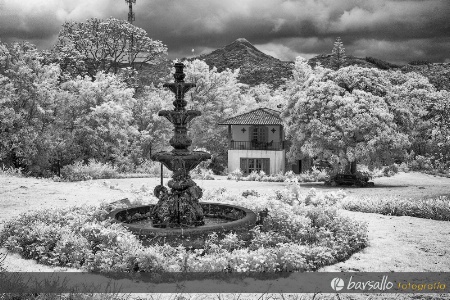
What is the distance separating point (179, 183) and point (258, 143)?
28.5m

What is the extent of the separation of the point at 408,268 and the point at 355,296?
2033 mm

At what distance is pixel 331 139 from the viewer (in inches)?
891

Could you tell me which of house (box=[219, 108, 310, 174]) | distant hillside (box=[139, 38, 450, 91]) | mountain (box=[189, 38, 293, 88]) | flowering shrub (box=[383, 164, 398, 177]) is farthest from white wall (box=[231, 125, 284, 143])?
mountain (box=[189, 38, 293, 88])

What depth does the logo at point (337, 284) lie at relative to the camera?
21.8 feet

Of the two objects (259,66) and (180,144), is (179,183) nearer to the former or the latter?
(180,144)

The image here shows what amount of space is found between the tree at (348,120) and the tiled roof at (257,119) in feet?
36.8

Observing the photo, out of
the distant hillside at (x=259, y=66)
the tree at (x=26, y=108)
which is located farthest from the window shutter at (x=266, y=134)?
the tree at (x=26, y=108)

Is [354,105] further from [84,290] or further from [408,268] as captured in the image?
[84,290]

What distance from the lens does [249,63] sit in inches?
3440

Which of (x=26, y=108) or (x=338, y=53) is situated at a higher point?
(x=338, y=53)

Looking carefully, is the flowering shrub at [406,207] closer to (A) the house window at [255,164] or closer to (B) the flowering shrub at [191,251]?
(B) the flowering shrub at [191,251]

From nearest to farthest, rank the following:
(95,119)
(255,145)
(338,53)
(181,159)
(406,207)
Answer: (181,159)
(406,207)
(95,119)
(255,145)
(338,53)

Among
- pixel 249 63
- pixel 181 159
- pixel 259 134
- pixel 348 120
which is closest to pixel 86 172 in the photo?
pixel 348 120

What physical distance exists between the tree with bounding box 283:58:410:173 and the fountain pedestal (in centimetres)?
1402
